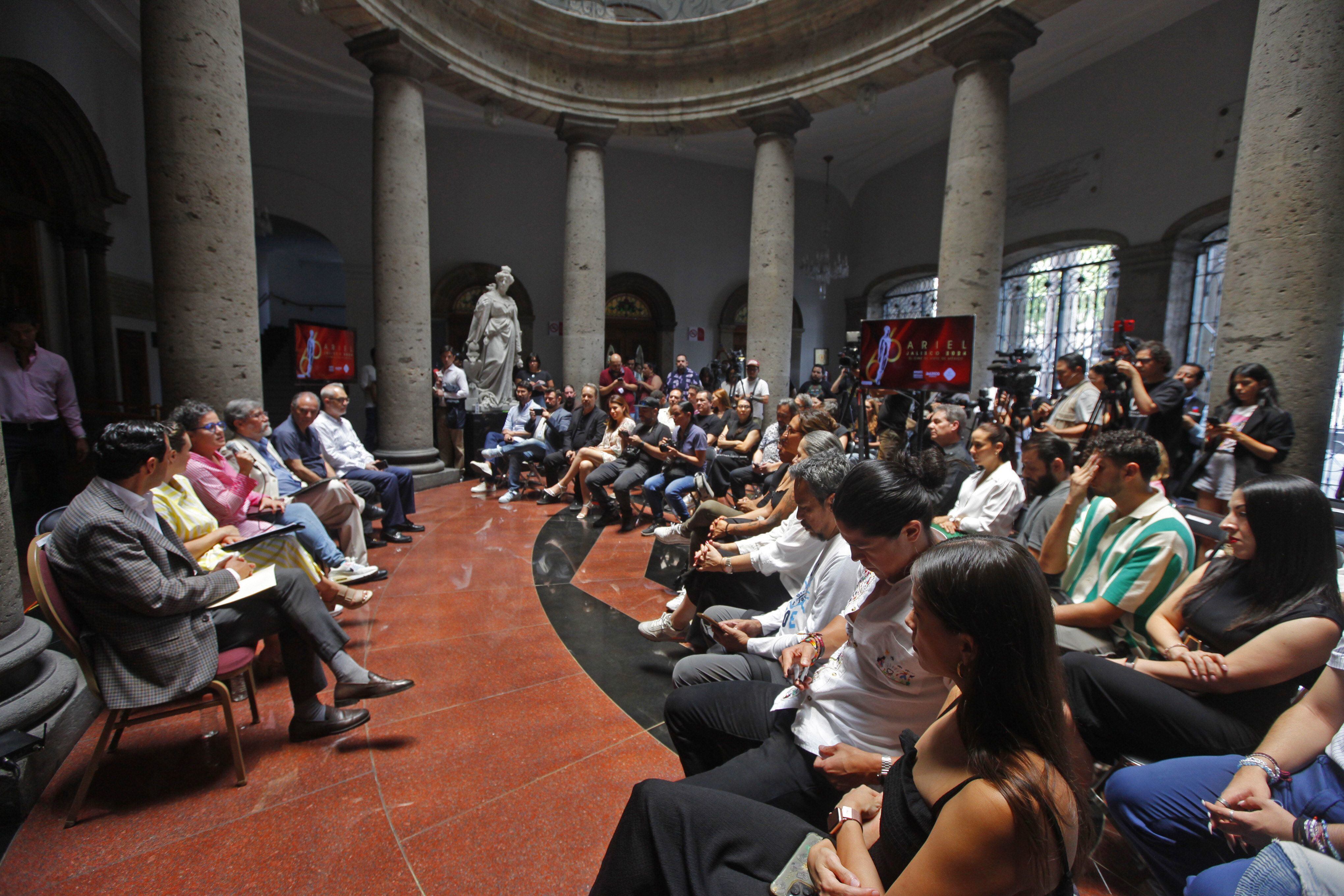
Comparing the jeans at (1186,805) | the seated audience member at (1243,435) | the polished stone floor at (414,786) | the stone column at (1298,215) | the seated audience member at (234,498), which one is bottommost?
the polished stone floor at (414,786)

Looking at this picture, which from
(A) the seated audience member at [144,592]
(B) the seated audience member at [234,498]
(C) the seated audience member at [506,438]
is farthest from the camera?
(C) the seated audience member at [506,438]

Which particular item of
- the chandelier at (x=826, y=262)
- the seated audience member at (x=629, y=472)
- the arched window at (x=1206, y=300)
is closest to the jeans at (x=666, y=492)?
the seated audience member at (x=629, y=472)

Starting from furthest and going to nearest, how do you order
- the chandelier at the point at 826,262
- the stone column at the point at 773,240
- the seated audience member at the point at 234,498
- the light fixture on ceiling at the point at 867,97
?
the chandelier at the point at 826,262 → the stone column at the point at 773,240 → the light fixture on ceiling at the point at 867,97 → the seated audience member at the point at 234,498

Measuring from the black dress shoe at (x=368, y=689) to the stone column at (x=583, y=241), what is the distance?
6.74 metres

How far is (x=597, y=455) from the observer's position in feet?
19.7

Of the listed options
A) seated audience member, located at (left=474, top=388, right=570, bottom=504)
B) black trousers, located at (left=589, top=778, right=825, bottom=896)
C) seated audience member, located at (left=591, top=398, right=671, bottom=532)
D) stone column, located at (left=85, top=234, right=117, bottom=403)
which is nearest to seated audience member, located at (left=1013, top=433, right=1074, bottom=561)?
black trousers, located at (left=589, top=778, right=825, bottom=896)

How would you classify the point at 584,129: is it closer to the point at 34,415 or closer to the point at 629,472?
the point at 629,472

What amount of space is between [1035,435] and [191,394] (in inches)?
195

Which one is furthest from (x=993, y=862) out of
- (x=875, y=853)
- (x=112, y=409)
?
(x=112, y=409)

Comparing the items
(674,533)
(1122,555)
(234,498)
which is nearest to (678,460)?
(674,533)

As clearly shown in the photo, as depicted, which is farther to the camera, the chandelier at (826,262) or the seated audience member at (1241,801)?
the chandelier at (826,262)

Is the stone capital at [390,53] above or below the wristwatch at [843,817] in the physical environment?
above

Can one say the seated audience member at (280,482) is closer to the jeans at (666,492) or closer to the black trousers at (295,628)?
the black trousers at (295,628)

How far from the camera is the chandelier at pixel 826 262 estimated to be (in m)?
13.3
